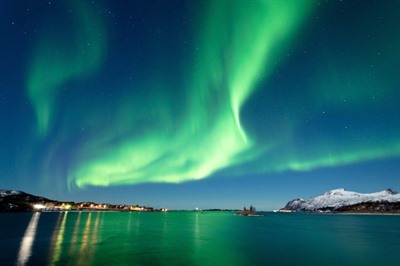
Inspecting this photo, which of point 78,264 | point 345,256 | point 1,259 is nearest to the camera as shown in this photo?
point 78,264

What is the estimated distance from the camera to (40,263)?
122 feet

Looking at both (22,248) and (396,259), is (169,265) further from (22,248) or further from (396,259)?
(396,259)

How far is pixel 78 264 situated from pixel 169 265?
11208mm

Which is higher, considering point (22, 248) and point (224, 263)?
point (22, 248)

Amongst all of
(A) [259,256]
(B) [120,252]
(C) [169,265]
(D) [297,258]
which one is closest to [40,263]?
(B) [120,252]

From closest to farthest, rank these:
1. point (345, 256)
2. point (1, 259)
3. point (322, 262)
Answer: point (1, 259), point (322, 262), point (345, 256)

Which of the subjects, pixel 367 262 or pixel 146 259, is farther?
pixel 367 262

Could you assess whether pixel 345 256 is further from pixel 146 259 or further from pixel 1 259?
pixel 1 259

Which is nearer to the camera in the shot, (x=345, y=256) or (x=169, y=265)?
(x=169, y=265)

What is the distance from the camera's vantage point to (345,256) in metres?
49.8

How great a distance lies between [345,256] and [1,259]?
51.7m

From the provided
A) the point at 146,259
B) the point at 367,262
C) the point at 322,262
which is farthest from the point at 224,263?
the point at 367,262

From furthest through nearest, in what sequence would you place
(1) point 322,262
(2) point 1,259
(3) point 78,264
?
(1) point 322,262 → (2) point 1,259 → (3) point 78,264

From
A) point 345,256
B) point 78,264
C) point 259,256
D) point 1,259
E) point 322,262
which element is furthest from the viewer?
point 345,256
